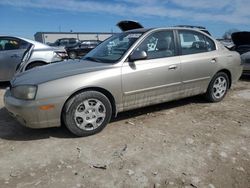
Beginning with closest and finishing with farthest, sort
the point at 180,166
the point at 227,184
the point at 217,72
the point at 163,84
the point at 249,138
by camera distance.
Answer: the point at 227,184 → the point at 180,166 → the point at 249,138 → the point at 163,84 → the point at 217,72

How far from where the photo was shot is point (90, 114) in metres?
3.62

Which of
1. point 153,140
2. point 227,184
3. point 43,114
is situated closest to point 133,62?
point 153,140

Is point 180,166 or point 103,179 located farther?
point 180,166

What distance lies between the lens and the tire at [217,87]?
500 cm

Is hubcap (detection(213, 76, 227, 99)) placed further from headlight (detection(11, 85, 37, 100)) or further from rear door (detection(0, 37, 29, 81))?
rear door (detection(0, 37, 29, 81))

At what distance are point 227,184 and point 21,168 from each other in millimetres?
2198

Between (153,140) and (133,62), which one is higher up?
(133,62)

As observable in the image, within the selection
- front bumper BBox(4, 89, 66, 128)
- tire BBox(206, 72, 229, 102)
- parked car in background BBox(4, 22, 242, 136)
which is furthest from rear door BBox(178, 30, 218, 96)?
front bumper BBox(4, 89, 66, 128)

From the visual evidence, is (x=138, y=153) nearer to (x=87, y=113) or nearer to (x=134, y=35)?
(x=87, y=113)

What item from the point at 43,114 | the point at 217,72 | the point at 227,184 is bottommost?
the point at 227,184

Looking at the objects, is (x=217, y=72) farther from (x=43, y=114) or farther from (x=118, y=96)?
(x=43, y=114)

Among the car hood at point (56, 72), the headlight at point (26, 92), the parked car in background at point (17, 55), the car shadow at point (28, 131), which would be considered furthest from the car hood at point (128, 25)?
the headlight at point (26, 92)

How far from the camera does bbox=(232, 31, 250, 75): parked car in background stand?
751cm

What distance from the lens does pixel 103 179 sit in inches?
103
